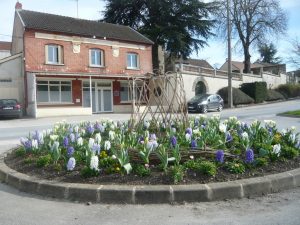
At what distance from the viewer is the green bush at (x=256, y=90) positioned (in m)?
42.4

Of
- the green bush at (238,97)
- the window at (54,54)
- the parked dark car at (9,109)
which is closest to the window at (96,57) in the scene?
the window at (54,54)

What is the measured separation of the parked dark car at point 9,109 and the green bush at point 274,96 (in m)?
30.4

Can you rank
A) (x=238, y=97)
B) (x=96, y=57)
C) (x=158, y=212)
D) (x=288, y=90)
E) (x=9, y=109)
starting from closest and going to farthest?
(x=158, y=212) < (x=9, y=109) < (x=96, y=57) < (x=238, y=97) < (x=288, y=90)

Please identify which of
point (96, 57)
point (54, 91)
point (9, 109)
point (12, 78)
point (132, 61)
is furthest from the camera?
point (132, 61)

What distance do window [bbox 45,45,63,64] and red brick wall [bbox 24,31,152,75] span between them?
347mm

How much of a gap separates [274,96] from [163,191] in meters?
44.5

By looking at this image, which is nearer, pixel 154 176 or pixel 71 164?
pixel 154 176

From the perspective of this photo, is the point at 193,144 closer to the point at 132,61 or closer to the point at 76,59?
the point at 76,59

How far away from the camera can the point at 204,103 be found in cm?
3152

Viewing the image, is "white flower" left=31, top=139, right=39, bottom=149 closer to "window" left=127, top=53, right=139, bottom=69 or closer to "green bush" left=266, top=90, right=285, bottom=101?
"window" left=127, top=53, right=139, bottom=69

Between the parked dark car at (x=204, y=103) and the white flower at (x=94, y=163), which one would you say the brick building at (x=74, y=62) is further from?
the white flower at (x=94, y=163)

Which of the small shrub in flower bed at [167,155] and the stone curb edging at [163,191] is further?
the small shrub in flower bed at [167,155]

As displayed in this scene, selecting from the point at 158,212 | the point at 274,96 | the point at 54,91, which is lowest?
the point at 158,212

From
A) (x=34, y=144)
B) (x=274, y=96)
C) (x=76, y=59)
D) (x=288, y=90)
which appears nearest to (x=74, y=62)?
(x=76, y=59)
